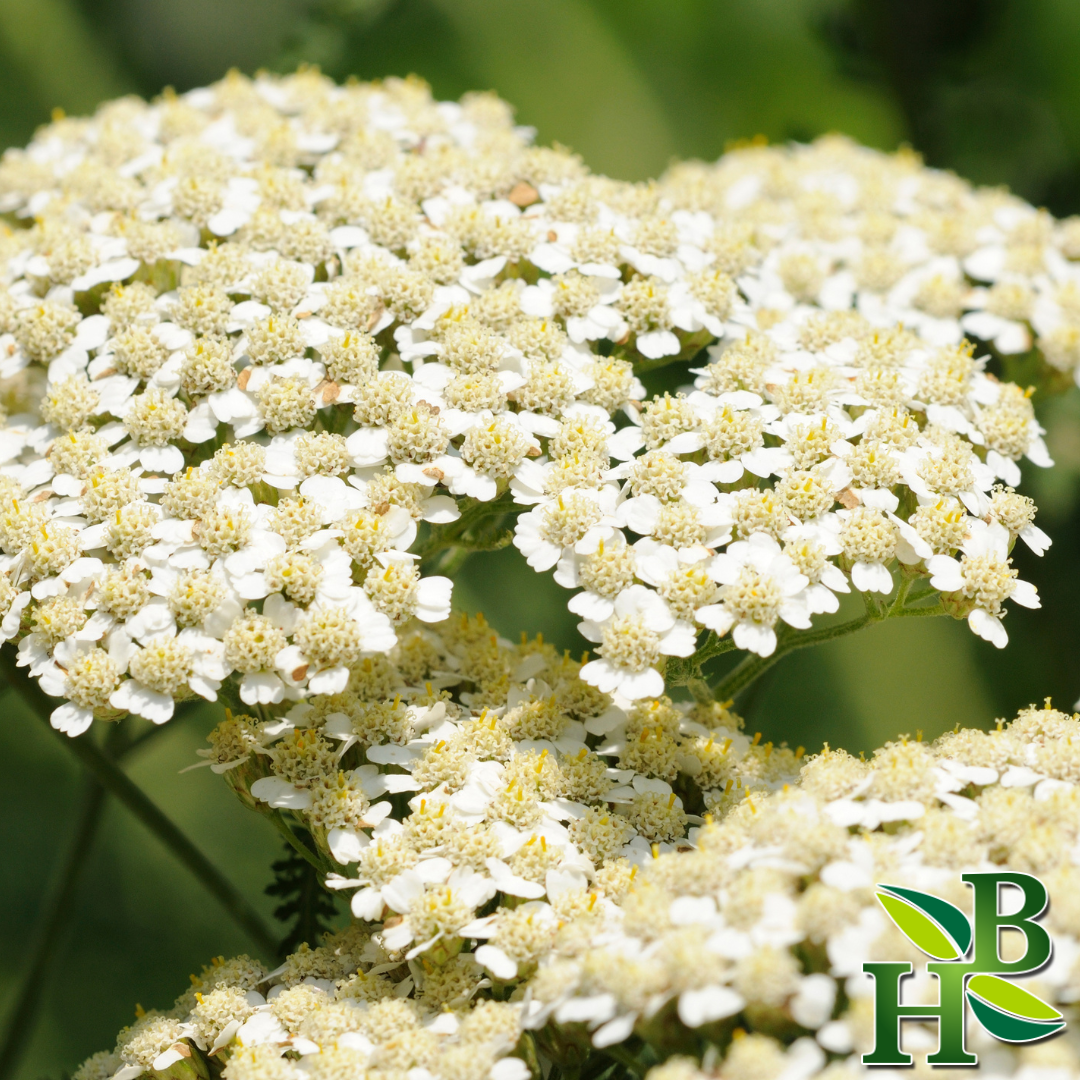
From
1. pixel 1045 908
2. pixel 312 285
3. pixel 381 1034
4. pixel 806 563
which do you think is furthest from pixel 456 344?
pixel 1045 908

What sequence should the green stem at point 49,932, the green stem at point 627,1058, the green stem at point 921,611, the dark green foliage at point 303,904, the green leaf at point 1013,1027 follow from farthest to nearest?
the green stem at point 49,932, the dark green foliage at point 303,904, the green stem at point 921,611, the green stem at point 627,1058, the green leaf at point 1013,1027

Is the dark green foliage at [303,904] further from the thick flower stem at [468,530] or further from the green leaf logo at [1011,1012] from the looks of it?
the green leaf logo at [1011,1012]

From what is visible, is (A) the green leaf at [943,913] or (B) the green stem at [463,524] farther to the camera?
(B) the green stem at [463,524]

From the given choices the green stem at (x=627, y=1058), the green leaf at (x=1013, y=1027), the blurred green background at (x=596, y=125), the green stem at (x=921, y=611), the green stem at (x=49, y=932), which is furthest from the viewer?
the blurred green background at (x=596, y=125)

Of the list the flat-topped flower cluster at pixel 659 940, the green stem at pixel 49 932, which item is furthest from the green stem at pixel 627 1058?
the green stem at pixel 49 932

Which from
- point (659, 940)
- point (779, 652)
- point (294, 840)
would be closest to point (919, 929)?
point (659, 940)

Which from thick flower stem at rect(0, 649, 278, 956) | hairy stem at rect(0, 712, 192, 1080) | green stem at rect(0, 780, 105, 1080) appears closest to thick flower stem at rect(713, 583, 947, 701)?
thick flower stem at rect(0, 649, 278, 956)

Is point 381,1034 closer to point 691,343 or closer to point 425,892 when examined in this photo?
point 425,892
